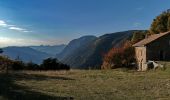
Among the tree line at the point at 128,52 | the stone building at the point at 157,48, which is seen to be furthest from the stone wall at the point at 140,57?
the tree line at the point at 128,52

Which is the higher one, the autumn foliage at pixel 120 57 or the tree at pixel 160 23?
the tree at pixel 160 23

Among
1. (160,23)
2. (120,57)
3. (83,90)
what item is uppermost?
(160,23)

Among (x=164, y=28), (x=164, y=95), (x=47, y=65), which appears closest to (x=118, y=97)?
(x=164, y=95)

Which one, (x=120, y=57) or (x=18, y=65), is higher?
(x=120, y=57)

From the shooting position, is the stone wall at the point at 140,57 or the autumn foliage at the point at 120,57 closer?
the stone wall at the point at 140,57

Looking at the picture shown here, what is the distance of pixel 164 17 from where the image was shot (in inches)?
4082

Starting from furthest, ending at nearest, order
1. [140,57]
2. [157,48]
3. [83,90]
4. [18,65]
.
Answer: [140,57]
[157,48]
[18,65]
[83,90]

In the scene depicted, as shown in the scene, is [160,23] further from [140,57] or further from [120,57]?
[140,57]

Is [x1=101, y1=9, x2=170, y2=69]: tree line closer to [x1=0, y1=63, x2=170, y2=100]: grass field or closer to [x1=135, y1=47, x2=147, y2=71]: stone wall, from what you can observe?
[x1=135, y1=47, x2=147, y2=71]: stone wall

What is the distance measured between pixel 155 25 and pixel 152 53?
26.4 metres

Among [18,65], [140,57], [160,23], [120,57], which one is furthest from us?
[160,23]

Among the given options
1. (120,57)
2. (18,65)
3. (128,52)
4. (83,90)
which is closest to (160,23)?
(128,52)

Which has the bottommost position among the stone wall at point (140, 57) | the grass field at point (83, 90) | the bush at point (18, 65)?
the grass field at point (83, 90)

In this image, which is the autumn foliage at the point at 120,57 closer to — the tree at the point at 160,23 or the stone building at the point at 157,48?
the tree at the point at 160,23
